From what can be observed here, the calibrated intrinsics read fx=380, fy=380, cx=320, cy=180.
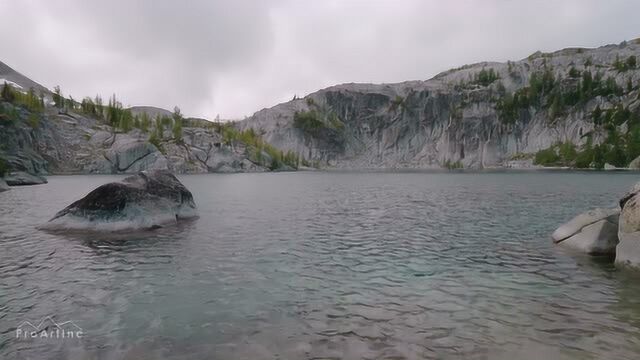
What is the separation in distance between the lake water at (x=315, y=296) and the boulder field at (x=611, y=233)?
1.23 meters

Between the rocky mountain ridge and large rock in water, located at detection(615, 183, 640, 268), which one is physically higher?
the rocky mountain ridge

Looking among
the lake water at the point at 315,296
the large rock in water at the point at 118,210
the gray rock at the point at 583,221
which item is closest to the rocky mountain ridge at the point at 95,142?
the large rock in water at the point at 118,210

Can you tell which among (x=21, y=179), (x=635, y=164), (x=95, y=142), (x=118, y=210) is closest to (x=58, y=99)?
(x=95, y=142)

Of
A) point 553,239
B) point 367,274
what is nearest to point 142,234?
point 367,274

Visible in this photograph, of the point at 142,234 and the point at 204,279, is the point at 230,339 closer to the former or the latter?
the point at 204,279

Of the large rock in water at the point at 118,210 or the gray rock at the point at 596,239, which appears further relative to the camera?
the large rock in water at the point at 118,210

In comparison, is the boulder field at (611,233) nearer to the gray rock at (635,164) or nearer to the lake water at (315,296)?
the lake water at (315,296)

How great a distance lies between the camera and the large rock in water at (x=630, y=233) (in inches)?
659

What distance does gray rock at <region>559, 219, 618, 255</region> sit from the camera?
1919 centimetres

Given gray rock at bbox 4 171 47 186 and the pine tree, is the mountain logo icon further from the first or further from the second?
the pine tree

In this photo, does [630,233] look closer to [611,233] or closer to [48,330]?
[611,233]

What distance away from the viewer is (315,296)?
1338 cm

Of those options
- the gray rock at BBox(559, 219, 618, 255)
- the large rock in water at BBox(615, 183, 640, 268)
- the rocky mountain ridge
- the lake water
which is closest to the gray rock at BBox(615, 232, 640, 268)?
the large rock in water at BBox(615, 183, 640, 268)

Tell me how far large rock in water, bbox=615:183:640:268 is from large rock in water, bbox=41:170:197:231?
26586mm
